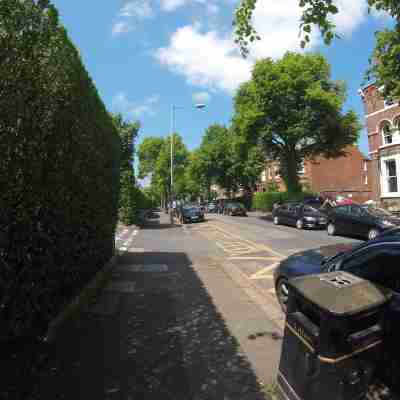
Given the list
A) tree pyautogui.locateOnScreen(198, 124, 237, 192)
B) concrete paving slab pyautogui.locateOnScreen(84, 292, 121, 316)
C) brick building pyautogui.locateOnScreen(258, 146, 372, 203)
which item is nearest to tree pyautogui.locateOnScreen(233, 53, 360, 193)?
brick building pyautogui.locateOnScreen(258, 146, 372, 203)

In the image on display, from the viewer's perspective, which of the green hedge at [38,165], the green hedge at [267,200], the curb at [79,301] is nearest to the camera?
the green hedge at [38,165]

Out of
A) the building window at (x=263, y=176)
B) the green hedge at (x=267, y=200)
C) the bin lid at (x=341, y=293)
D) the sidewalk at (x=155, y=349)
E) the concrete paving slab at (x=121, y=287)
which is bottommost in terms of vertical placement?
the sidewalk at (x=155, y=349)

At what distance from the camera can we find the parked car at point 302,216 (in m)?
16.9

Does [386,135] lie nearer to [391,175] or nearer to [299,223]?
[391,175]

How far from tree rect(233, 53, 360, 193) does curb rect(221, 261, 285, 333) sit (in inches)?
651

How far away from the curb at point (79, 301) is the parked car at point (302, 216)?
12.6 metres

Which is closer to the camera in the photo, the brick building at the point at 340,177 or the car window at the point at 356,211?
the car window at the point at 356,211

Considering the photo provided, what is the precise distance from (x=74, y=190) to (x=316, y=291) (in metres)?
3.55

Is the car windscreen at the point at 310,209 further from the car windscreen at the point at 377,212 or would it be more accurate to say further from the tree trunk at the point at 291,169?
the tree trunk at the point at 291,169

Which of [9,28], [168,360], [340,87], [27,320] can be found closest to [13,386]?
[27,320]

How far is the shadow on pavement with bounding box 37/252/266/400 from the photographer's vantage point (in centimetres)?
284

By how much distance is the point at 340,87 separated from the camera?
22938 mm

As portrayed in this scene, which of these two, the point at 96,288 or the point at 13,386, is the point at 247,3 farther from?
the point at 96,288

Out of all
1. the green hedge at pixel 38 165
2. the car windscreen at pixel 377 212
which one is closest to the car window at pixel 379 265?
the green hedge at pixel 38 165
